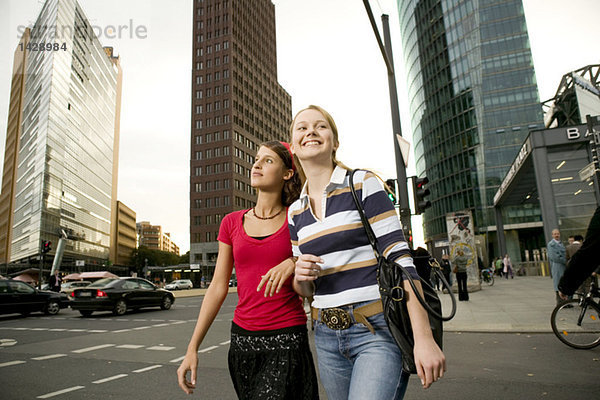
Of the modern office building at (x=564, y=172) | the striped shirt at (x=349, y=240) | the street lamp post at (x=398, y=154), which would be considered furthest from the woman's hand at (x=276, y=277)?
the modern office building at (x=564, y=172)

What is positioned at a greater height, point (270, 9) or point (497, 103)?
point (270, 9)

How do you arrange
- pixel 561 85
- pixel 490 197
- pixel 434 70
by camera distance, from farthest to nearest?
pixel 434 70 → pixel 490 197 → pixel 561 85

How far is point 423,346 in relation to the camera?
1.34m

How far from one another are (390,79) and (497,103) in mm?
59130

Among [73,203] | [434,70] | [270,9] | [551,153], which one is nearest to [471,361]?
[551,153]

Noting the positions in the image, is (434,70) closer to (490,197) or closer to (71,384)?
(490,197)

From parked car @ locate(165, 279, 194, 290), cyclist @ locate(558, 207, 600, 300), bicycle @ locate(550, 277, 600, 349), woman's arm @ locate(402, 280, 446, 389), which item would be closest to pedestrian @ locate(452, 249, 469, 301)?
bicycle @ locate(550, 277, 600, 349)

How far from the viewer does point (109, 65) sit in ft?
372

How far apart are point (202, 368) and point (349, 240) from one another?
16.5 ft

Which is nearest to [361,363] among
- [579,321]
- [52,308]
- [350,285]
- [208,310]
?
[350,285]

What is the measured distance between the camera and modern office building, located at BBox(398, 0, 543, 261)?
58.2 m

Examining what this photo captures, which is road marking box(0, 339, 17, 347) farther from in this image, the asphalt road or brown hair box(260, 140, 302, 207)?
brown hair box(260, 140, 302, 207)

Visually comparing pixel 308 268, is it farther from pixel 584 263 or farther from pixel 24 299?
pixel 24 299

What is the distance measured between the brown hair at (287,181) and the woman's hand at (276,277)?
0.54m
